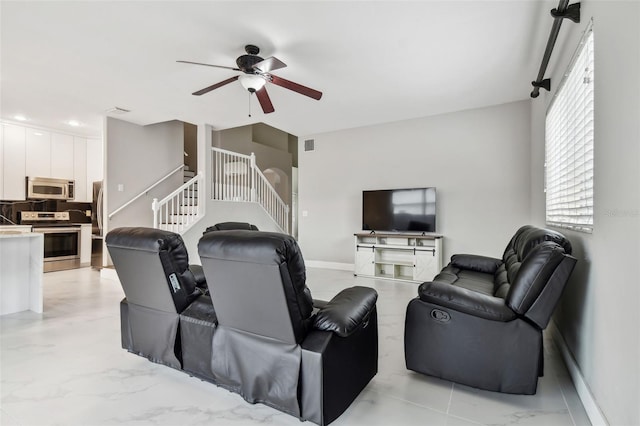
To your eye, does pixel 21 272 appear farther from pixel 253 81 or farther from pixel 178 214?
pixel 253 81

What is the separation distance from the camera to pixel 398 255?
5312 mm

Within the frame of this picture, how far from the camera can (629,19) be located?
4.45 ft

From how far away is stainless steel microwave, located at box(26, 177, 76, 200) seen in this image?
226 inches

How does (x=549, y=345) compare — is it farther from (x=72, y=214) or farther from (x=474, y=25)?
(x=72, y=214)

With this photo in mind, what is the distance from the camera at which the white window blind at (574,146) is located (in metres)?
1.94

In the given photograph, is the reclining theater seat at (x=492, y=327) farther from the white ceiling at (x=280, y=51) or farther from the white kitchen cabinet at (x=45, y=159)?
the white kitchen cabinet at (x=45, y=159)

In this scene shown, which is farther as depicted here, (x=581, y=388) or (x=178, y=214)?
(x=178, y=214)

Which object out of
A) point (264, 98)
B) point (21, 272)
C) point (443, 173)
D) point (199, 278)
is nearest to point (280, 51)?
point (264, 98)

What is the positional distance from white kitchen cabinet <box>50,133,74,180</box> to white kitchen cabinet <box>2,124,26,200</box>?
0.44 metres

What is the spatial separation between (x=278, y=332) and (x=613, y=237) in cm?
169

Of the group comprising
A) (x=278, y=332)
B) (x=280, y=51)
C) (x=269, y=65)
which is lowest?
(x=278, y=332)

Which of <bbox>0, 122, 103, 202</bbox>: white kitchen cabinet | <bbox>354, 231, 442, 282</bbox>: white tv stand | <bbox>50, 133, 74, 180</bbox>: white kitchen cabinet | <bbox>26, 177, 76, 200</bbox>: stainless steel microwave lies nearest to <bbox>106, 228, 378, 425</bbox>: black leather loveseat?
<bbox>354, 231, 442, 282</bbox>: white tv stand

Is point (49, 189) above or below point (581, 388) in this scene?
above

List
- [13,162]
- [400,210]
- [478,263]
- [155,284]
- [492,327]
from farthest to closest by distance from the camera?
[13,162] → [400,210] → [478,263] → [155,284] → [492,327]
